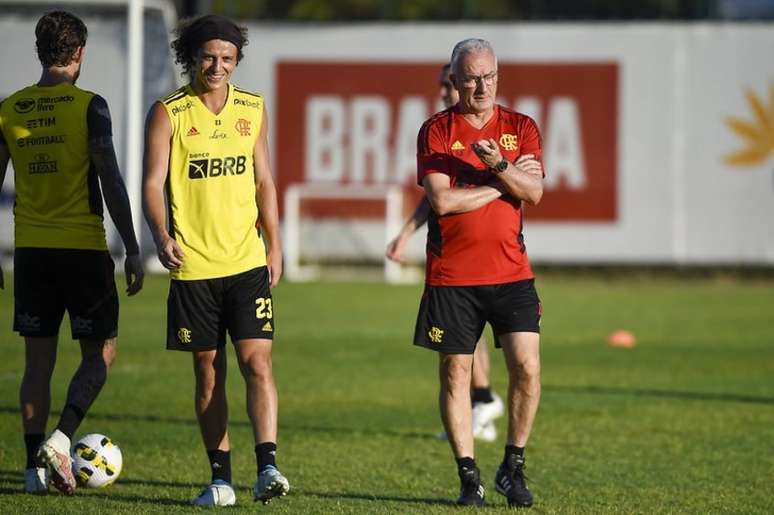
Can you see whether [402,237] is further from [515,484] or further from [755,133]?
[755,133]

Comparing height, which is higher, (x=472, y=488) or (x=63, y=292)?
(x=63, y=292)

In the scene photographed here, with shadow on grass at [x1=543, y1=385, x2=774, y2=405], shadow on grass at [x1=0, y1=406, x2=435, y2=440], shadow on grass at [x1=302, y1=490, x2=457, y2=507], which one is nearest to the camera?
shadow on grass at [x1=302, y1=490, x2=457, y2=507]

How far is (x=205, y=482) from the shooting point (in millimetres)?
7812

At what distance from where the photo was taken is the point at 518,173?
6.83 m

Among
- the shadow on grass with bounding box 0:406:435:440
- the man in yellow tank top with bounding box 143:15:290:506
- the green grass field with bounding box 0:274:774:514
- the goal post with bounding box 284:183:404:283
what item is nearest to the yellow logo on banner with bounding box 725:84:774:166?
the green grass field with bounding box 0:274:774:514

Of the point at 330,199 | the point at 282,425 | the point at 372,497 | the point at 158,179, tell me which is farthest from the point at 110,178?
the point at 330,199

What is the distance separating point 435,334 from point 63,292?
1.92 meters

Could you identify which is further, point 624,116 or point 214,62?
point 624,116

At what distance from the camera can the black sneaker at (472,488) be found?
23.2ft

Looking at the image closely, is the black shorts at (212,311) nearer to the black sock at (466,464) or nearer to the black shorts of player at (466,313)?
the black shorts of player at (466,313)

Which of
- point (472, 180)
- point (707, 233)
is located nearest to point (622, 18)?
point (707, 233)

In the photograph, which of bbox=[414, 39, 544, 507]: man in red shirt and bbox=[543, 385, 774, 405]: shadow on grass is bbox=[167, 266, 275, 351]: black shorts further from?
bbox=[543, 385, 774, 405]: shadow on grass

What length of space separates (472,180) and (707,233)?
16651 millimetres

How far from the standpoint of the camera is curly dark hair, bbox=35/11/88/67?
7.07 metres
